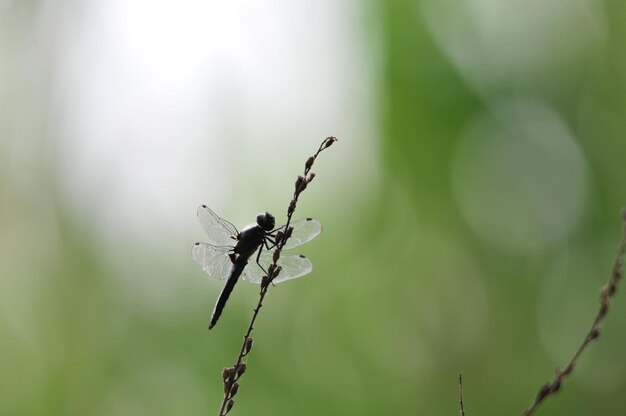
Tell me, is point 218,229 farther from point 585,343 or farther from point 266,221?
point 585,343

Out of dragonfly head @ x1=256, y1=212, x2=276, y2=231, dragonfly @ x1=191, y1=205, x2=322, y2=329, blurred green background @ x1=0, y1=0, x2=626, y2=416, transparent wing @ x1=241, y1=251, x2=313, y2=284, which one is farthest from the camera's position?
blurred green background @ x1=0, y1=0, x2=626, y2=416

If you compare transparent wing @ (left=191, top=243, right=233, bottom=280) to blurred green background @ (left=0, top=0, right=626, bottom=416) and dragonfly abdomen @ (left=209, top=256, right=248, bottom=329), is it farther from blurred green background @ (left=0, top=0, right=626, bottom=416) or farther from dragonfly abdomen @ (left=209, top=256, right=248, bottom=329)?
blurred green background @ (left=0, top=0, right=626, bottom=416)

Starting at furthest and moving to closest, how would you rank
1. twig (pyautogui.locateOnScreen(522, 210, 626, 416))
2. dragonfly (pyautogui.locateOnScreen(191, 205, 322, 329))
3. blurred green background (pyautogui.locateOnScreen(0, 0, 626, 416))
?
blurred green background (pyautogui.locateOnScreen(0, 0, 626, 416)) → dragonfly (pyautogui.locateOnScreen(191, 205, 322, 329)) → twig (pyautogui.locateOnScreen(522, 210, 626, 416))

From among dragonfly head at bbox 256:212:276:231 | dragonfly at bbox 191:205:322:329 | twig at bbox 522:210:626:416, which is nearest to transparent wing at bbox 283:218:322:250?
dragonfly at bbox 191:205:322:329

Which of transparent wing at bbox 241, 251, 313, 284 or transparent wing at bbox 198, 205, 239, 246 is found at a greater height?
transparent wing at bbox 198, 205, 239, 246

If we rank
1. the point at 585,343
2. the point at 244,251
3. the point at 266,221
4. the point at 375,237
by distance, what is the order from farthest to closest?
the point at 375,237 < the point at 244,251 < the point at 266,221 < the point at 585,343

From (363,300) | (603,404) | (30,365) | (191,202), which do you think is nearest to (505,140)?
(363,300)

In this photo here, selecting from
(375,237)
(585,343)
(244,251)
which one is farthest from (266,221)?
(375,237)
